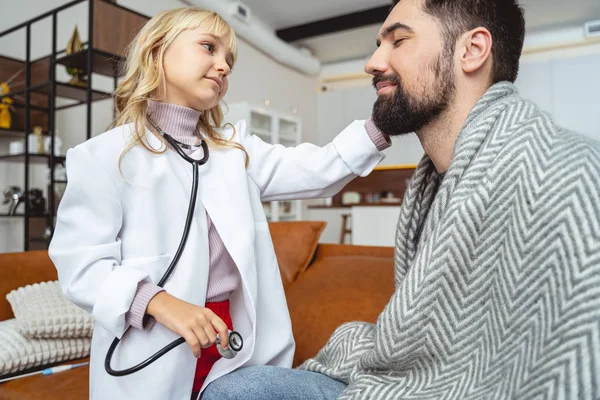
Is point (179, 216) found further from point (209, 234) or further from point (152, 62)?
point (152, 62)

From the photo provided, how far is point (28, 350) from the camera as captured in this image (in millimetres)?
1305

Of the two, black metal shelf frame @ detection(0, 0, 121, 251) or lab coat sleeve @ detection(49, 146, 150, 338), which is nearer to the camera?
lab coat sleeve @ detection(49, 146, 150, 338)

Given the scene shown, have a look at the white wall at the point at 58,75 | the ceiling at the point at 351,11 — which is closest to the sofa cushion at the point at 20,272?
the white wall at the point at 58,75

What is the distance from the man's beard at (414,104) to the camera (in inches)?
36.0

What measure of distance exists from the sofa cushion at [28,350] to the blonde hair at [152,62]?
0.73 meters

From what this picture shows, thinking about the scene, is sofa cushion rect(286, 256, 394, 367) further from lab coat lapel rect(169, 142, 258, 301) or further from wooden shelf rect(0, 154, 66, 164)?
wooden shelf rect(0, 154, 66, 164)

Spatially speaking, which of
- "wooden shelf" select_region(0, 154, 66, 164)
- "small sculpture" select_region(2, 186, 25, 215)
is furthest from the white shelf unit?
"small sculpture" select_region(2, 186, 25, 215)

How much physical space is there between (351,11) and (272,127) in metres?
1.90

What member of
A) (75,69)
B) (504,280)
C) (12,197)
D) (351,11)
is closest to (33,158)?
(12,197)

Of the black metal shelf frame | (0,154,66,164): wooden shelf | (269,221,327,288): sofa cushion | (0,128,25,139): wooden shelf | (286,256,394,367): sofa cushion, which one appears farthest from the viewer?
(0,128,25,139): wooden shelf

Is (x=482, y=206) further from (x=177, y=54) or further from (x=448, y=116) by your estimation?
(x=177, y=54)

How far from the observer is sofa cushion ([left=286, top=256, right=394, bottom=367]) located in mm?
1353

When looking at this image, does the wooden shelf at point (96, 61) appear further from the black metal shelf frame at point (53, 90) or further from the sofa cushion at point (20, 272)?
the sofa cushion at point (20, 272)

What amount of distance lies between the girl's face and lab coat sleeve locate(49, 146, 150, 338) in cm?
25
